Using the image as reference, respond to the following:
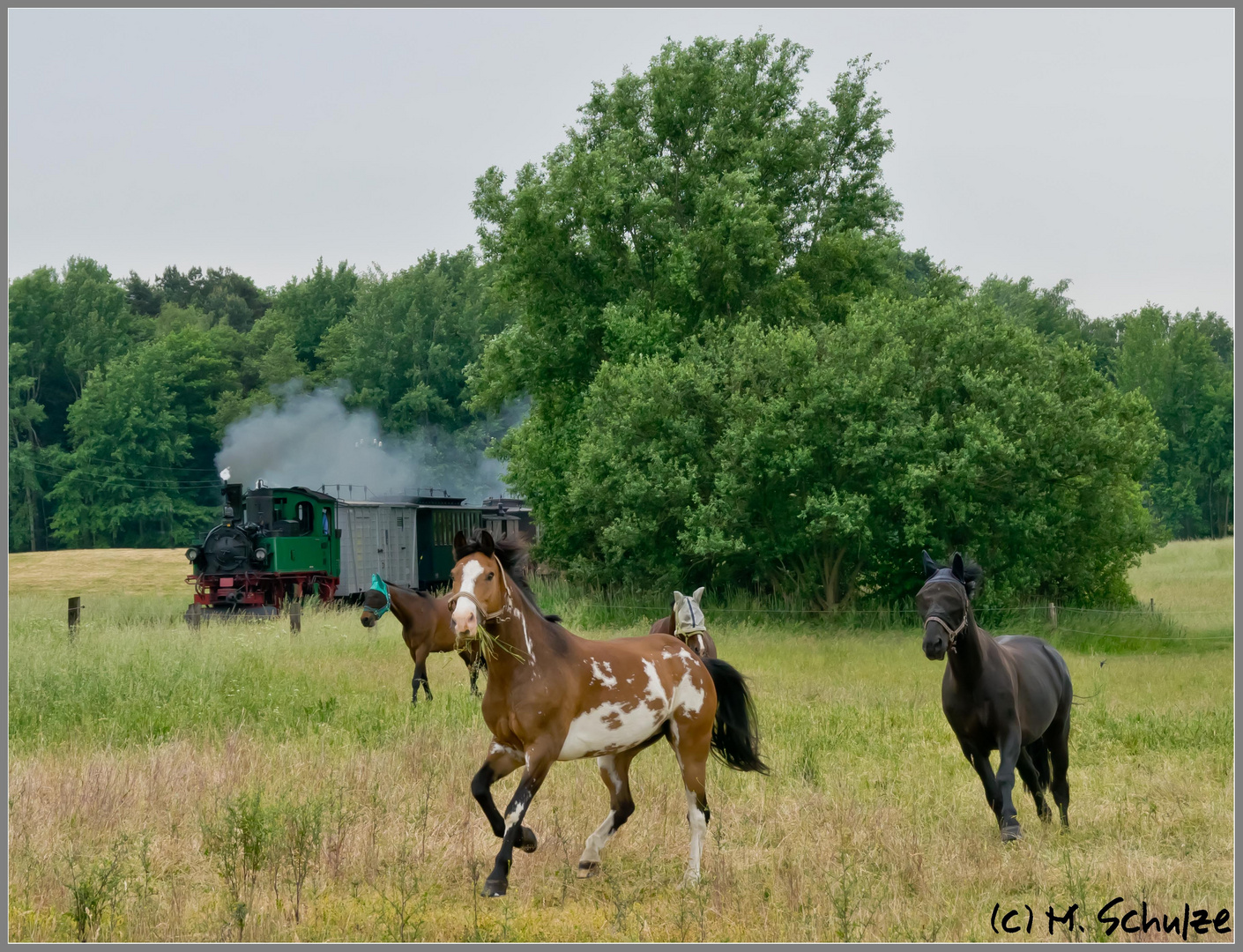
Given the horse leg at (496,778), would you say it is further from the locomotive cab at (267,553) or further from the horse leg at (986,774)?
the locomotive cab at (267,553)

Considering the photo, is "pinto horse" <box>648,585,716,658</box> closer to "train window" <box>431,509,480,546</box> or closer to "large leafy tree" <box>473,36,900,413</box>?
"large leafy tree" <box>473,36,900,413</box>

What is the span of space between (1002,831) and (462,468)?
55.6m

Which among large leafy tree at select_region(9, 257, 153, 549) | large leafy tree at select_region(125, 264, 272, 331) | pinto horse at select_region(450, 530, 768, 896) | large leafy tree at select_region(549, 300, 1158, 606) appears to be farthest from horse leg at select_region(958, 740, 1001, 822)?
large leafy tree at select_region(125, 264, 272, 331)

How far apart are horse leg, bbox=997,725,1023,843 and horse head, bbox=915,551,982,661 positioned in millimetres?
742

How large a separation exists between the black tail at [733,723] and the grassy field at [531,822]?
1.59 ft

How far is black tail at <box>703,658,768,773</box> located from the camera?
748 cm

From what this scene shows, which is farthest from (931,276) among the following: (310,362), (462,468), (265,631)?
(310,362)

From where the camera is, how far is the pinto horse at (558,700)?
619cm

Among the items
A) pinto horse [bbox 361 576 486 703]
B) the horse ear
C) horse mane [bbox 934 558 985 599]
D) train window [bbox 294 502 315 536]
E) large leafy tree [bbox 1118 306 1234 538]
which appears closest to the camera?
the horse ear

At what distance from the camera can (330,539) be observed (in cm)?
2859

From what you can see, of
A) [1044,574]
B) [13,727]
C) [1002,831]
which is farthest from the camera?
[1044,574]

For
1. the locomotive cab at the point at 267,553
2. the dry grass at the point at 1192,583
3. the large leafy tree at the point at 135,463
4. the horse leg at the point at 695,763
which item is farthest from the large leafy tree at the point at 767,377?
the large leafy tree at the point at 135,463

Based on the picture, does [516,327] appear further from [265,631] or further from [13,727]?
[13,727]

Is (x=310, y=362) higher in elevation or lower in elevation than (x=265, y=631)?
higher
